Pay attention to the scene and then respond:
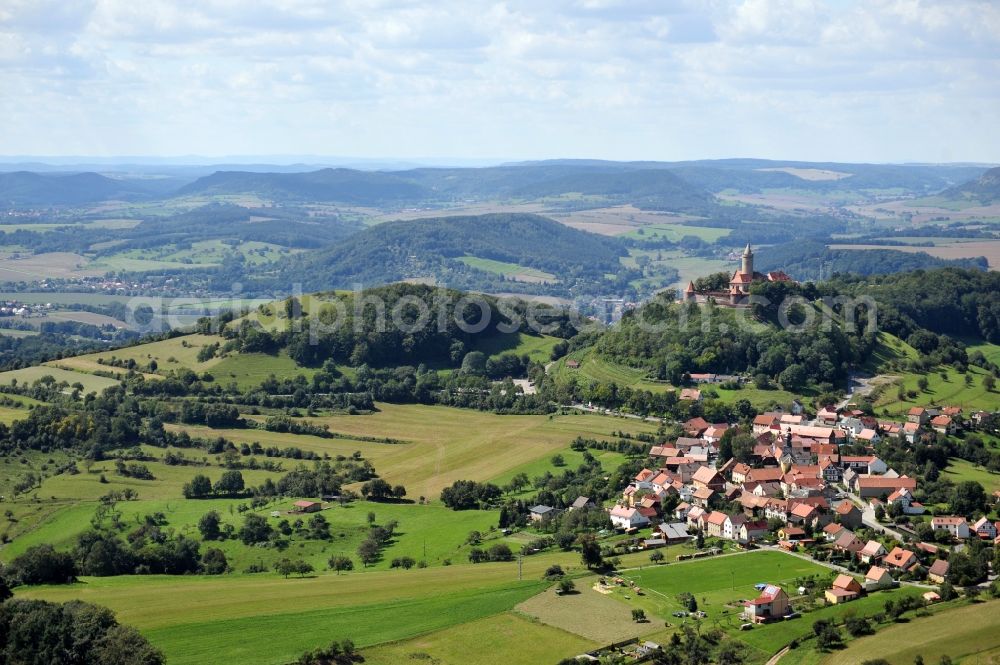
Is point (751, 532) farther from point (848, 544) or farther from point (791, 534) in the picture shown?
point (848, 544)

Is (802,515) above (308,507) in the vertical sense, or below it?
above

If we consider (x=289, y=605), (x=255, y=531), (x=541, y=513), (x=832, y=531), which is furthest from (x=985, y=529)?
(x=255, y=531)

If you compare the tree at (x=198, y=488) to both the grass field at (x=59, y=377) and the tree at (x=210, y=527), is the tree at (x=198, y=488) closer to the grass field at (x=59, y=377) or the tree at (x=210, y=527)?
the tree at (x=210, y=527)

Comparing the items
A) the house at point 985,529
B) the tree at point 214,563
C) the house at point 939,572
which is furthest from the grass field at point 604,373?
the tree at point 214,563

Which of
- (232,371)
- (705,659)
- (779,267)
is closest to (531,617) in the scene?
(705,659)

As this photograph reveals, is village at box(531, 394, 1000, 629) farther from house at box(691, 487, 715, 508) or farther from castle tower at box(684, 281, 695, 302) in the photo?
castle tower at box(684, 281, 695, 302)

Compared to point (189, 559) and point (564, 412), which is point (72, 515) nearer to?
point (189, 559)
